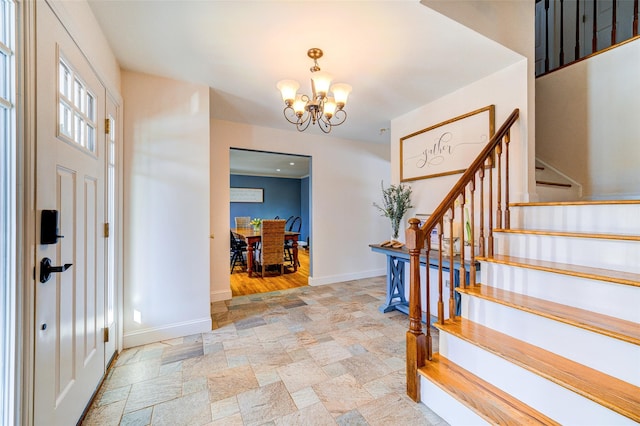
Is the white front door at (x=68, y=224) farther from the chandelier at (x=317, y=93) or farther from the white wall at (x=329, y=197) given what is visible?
the white wall at (x=329, y=197)

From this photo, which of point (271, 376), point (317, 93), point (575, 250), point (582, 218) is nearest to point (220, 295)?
point (271, 376)

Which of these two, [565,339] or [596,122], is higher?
[596,122]

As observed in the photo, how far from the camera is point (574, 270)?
147cm

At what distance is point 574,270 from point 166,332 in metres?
3.12

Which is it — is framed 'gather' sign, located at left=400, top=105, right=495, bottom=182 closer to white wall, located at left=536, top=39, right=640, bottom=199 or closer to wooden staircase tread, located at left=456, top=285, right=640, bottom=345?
white wall, located at left=536, top=39, right=640, bottom=199

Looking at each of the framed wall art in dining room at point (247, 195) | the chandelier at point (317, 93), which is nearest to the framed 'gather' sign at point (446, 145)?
the chandelier at point (317, 93)

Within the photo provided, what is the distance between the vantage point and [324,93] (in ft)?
6.27

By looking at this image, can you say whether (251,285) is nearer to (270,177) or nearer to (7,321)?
(7,321)

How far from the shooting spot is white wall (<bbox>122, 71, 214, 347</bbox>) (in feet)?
7.36

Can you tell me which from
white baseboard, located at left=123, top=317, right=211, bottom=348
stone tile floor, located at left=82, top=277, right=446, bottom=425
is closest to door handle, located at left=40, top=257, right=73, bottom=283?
stone tile floor, located at left=82, top=277, right=446, bottom=425

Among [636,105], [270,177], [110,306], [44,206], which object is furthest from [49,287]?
[270,177]

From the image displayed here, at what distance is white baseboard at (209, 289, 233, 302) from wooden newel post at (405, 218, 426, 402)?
2614mm

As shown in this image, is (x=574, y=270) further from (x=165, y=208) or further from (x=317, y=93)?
(x=165, y=208)

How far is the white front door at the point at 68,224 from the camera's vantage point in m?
A: 1.09
